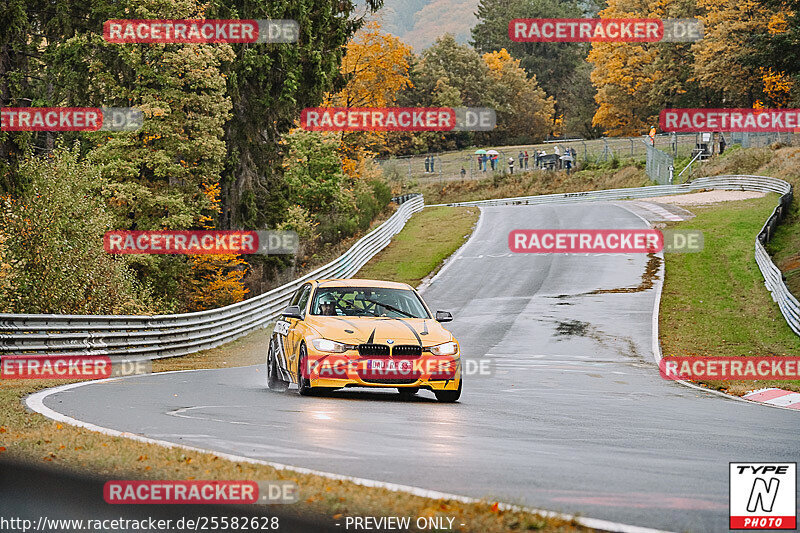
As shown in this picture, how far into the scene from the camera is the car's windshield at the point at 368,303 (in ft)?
45.0

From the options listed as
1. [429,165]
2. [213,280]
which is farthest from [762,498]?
[429,165]

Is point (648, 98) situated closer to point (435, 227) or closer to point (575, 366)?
point (435, 227)

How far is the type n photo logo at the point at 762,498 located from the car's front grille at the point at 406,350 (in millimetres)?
6567

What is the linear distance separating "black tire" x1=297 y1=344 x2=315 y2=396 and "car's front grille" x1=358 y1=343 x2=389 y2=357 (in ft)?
2.36

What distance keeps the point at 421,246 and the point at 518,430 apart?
130 feet

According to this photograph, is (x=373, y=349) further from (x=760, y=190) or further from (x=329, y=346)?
(x=760, y=190)

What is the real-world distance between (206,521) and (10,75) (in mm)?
27164

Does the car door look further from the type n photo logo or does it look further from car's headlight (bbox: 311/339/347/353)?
the type n photo logo

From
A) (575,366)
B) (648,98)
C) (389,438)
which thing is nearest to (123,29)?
(575,366)

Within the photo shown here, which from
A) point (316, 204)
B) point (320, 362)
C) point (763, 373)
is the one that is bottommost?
point (763, 373)

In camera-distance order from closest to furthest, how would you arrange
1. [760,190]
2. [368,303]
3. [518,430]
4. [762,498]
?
Answer: [762,498] < [518,430] < [368,303] < [760,190]

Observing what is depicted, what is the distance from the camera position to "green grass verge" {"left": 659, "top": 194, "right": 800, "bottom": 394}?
2497 centimetres

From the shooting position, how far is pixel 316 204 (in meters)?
54.4

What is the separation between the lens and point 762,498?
5281 millimetres
